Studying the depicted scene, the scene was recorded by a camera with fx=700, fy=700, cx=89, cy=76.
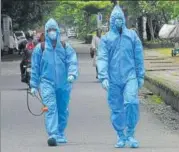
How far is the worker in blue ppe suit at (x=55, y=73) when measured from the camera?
416 inches

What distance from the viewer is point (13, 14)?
54.9m

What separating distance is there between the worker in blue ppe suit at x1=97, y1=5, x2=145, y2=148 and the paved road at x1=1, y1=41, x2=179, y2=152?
→ 36cm

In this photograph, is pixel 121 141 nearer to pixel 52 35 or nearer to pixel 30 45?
pixel 52 35

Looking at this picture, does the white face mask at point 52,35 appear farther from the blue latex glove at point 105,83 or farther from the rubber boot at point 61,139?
the rubber boot at point 61,139

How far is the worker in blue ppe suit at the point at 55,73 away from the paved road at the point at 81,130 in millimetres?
517

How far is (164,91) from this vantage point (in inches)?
680

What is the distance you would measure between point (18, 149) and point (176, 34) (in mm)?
30662

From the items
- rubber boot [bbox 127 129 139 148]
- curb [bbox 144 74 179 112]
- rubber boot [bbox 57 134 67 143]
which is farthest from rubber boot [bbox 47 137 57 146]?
curb [bbox 144 74 179 112]

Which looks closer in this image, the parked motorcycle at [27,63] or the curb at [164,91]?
the curb at [164,91]

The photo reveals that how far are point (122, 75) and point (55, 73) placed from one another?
3.67ft

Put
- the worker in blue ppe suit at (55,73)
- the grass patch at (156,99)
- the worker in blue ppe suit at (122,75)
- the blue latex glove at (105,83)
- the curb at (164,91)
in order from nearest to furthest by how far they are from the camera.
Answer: the blue latex glove at (105,83) → the worker in blue ppe suit at (122,75) → the worker in blue ppe suit at (55,73) → the curb at (164,91) → the grass patch at (156,99)

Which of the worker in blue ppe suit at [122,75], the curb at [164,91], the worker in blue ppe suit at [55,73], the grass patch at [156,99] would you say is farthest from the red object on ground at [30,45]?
the worker in blue ppe suit at [122,75]

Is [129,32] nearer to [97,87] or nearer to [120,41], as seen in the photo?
[120,41]

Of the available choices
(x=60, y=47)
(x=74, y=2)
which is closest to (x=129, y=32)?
(x=60, y=47)
